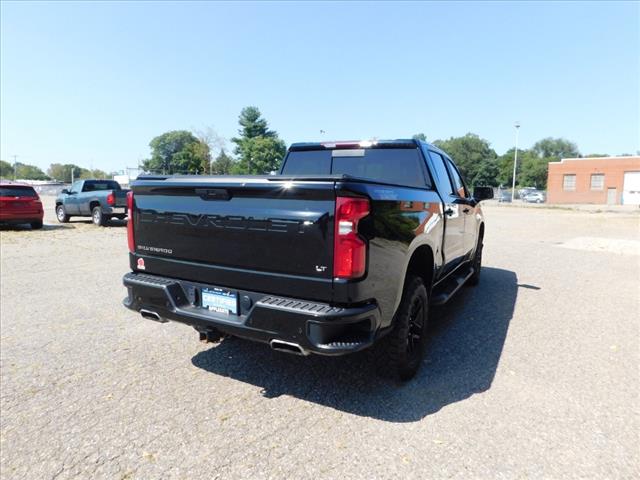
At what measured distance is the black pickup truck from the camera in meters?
2.63

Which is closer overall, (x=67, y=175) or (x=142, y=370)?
(x=142, y=370)

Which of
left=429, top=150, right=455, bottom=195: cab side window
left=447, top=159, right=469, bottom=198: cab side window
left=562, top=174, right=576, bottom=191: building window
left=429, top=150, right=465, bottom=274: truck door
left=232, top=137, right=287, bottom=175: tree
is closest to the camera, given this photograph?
left=429, top=150, right=465, bottom=274: truck door

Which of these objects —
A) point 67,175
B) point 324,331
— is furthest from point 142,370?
point 67,175

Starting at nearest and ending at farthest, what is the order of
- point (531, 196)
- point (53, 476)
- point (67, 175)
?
point (53, 476)
point (531, 196)
point (67, 175)

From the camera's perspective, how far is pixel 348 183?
2.59m

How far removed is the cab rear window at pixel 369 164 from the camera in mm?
4348

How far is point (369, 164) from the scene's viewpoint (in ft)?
14.9

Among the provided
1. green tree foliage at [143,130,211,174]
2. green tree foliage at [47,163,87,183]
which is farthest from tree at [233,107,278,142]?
green tree foliage at [47,163,87,183]

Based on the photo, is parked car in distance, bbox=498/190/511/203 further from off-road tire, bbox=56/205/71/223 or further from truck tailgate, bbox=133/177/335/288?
truck tailgate, bbox=133/177/335/288

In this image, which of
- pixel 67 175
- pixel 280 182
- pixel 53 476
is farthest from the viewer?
pixel 67 175

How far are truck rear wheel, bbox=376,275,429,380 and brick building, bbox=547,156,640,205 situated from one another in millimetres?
61808

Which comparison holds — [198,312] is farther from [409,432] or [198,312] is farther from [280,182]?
[409,432]

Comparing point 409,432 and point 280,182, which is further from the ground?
point 280,182

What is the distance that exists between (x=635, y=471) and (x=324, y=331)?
1961 mm
